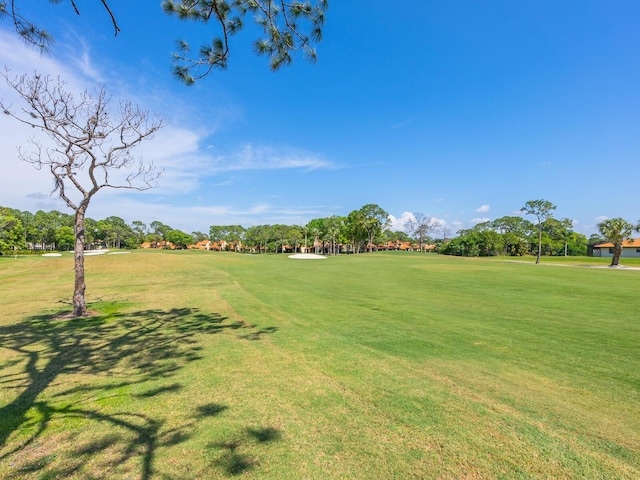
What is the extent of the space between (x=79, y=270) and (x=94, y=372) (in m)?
6.27

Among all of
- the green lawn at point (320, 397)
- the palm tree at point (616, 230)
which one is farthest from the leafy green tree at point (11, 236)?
the palm tree at point (616, 230)

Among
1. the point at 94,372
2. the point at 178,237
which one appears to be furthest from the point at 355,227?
the point at 94,372

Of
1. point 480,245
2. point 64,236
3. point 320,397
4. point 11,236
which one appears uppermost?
point 480,245

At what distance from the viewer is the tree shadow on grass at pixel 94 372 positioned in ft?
10.9

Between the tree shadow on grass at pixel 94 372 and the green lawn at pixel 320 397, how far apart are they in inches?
1.1

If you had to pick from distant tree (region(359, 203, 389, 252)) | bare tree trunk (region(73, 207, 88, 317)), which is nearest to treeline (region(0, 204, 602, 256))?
distant tree (region(359, 203, 389, 252))

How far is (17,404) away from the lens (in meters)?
4.21

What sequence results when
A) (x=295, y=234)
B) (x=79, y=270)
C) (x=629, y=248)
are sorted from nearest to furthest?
(x=79, y=270), (x=629, y=248), (x=295, y=234)

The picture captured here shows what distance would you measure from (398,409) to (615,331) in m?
7.54

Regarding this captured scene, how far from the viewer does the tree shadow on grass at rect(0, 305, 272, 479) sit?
10.9 ft

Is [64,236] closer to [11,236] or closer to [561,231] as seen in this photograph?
[11,236]

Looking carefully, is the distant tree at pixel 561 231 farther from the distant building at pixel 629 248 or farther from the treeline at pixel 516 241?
the distant building at pixel 629 248

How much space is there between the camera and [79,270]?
10109 mm

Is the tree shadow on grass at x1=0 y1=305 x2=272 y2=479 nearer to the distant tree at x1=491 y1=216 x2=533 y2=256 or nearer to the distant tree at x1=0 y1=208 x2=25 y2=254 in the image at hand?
the distant tree at x1=0 y1=208 x2=25 y2=254
